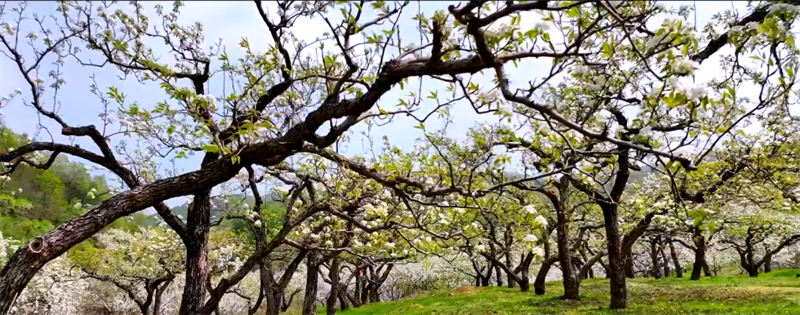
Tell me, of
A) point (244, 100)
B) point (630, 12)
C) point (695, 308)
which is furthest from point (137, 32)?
point (695, 308)

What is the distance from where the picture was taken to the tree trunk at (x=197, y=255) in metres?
7.27

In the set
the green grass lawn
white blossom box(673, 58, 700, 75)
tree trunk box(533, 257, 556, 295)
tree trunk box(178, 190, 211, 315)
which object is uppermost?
white blossom box(673, 58, 700, 75)

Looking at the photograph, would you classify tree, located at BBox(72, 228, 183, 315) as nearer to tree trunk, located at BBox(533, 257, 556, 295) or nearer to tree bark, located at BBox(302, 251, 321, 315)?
tree bark, located at BBox(302, 251, 321, 315)

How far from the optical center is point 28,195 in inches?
1358

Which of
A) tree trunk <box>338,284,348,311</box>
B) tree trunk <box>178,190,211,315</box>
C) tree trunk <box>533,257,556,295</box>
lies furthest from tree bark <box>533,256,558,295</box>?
tree trunk <box>178,190,211,315</box>

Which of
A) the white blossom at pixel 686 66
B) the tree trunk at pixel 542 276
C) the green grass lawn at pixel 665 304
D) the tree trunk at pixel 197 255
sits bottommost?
the green grass lawn at pixel 665 304

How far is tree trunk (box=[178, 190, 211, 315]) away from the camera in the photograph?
7.27m

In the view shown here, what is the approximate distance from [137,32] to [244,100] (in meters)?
2.11

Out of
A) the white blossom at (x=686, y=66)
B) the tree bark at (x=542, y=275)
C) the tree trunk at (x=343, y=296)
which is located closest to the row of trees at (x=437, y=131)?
the white blossom at (x=686, y=66)

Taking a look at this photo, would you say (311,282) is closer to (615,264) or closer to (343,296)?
(615,264)

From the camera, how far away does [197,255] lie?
290 inches

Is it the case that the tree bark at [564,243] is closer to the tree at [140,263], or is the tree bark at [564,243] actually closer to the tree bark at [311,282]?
Answer: the tree bark at [311,282]

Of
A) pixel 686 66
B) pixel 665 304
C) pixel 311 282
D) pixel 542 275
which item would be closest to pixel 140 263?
pixel 311 282

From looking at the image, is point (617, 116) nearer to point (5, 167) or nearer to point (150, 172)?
point (150, 172)
